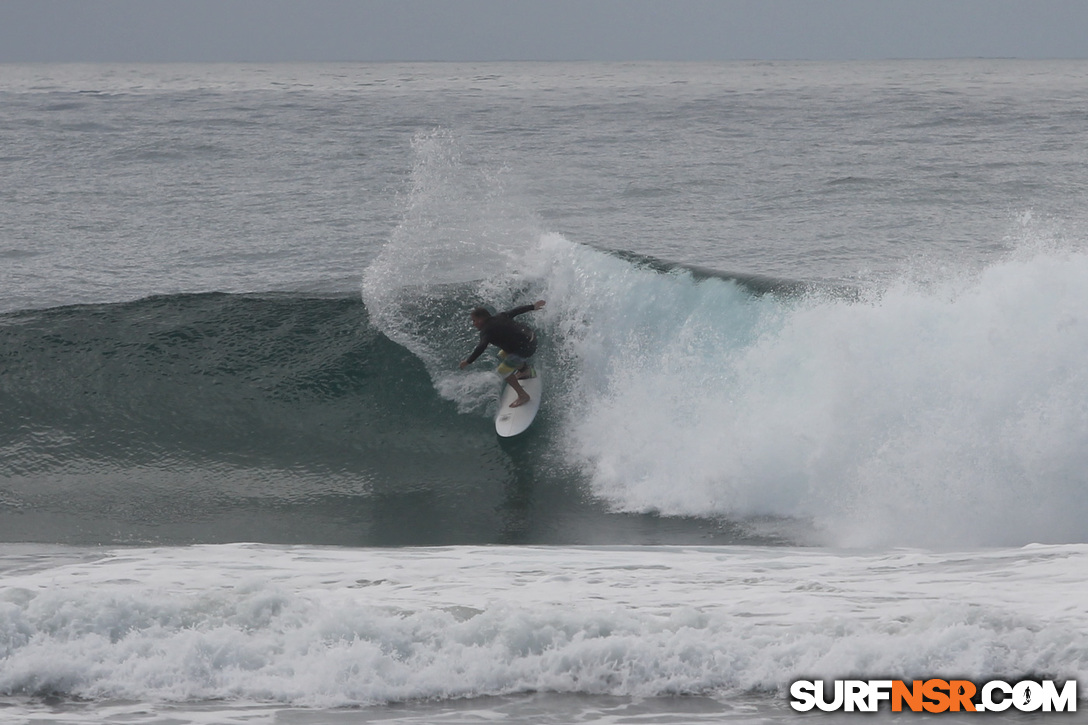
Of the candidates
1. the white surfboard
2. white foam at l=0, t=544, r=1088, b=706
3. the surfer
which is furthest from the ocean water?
the surfer

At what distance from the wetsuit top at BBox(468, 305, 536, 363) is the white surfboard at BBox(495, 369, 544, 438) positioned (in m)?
0.46

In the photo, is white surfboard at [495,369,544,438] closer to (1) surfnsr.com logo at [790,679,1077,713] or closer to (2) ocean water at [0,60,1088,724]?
(2) ocean water at [0,60,1088,724]

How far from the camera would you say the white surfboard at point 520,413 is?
1094 cm

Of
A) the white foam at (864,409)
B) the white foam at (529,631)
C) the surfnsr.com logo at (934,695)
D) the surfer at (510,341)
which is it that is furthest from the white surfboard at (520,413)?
the surfnsr.com logo at (934,695)

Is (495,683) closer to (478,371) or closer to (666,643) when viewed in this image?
(666,643)

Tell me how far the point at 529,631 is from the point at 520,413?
16.4 ft

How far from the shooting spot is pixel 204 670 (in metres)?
5.96

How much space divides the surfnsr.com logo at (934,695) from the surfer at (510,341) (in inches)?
219

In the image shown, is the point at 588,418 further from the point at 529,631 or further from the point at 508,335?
the point at 529,631

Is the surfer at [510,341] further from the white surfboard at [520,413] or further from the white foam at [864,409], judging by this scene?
the white foam at [864,409]

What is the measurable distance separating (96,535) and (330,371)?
146 inches

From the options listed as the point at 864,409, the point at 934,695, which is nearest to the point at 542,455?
the point at 864,409

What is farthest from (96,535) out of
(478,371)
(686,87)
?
(686,87)

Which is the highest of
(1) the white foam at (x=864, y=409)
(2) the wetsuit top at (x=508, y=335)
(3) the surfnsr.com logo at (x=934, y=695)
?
(2) the wetsuit top at (x=508, y=335)
